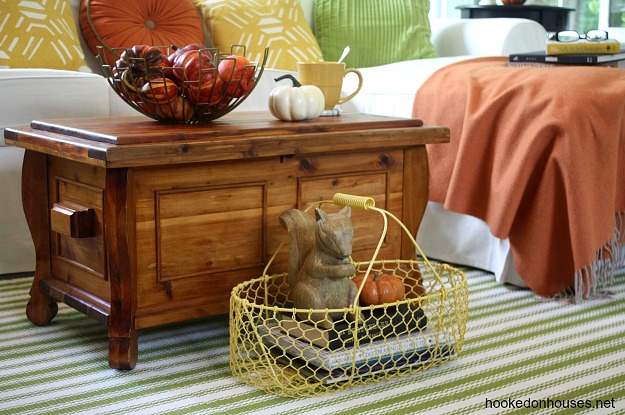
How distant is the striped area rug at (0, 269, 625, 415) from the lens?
53.8 inches

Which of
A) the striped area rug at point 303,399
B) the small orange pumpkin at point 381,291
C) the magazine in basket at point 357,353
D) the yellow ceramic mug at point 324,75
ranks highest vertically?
the yellow ceramic mug at point 324,75

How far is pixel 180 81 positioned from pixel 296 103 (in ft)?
0.80

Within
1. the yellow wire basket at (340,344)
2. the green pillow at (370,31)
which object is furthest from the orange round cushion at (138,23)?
the yellow wire basket at (340,344)

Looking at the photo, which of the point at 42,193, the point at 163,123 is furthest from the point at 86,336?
the point at 163,123

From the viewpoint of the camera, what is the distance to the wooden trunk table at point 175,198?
4.83ft

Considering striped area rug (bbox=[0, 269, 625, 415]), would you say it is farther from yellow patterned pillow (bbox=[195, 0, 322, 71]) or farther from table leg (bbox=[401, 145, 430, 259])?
yellow patterned pillow (bbox=[195, 0, 322, 71])

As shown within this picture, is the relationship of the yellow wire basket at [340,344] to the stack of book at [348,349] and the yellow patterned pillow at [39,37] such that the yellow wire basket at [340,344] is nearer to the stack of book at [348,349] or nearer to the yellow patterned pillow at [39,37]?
the stack of book at [348,349]

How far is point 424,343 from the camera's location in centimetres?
152

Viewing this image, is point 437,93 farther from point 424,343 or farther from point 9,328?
point 9,328

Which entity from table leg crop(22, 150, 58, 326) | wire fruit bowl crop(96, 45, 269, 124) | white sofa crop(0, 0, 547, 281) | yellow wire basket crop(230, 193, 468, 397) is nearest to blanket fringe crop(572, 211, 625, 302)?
white sofa crop(0, 0, 547, 281)

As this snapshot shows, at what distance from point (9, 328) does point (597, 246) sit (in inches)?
51.5

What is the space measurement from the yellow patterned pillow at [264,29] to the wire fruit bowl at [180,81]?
1125mm

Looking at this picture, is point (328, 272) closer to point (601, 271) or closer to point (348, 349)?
point (348, 349)

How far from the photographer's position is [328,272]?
4.81 feet
